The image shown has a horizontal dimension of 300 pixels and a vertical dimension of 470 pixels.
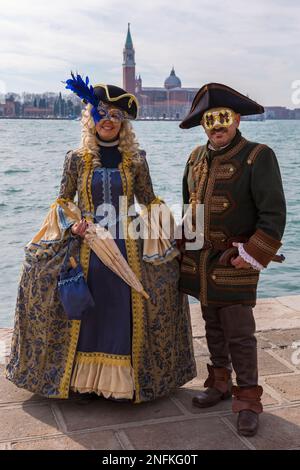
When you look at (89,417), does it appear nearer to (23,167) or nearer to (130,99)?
(130,99)

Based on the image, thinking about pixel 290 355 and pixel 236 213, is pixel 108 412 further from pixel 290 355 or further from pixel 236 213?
pixel 290 355

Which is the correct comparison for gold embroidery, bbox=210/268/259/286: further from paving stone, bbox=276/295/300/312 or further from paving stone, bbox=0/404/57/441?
paving stone, bbox=276/295/300/312

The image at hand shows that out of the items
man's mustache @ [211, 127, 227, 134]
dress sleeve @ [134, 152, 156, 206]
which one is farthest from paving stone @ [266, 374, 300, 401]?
man's mustache @ [211, 127, 227, 134]

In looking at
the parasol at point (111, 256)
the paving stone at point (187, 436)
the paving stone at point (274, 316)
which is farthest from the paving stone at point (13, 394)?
the paving stone at point (274, 316)

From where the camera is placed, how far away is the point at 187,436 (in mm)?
3061

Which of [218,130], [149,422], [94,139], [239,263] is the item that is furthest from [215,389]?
[94,139]

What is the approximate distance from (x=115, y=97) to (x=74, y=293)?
102 centimetres

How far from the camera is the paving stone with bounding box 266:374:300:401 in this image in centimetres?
352

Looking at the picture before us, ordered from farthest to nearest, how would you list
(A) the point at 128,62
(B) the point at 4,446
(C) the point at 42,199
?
(A) the point at 128,62
(C) the point at 42,199
(B) the point at 4,446

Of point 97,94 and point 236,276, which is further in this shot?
point 97,94

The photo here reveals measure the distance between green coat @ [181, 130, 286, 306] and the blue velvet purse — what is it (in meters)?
0.55

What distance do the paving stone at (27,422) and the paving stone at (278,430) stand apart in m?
0.91
